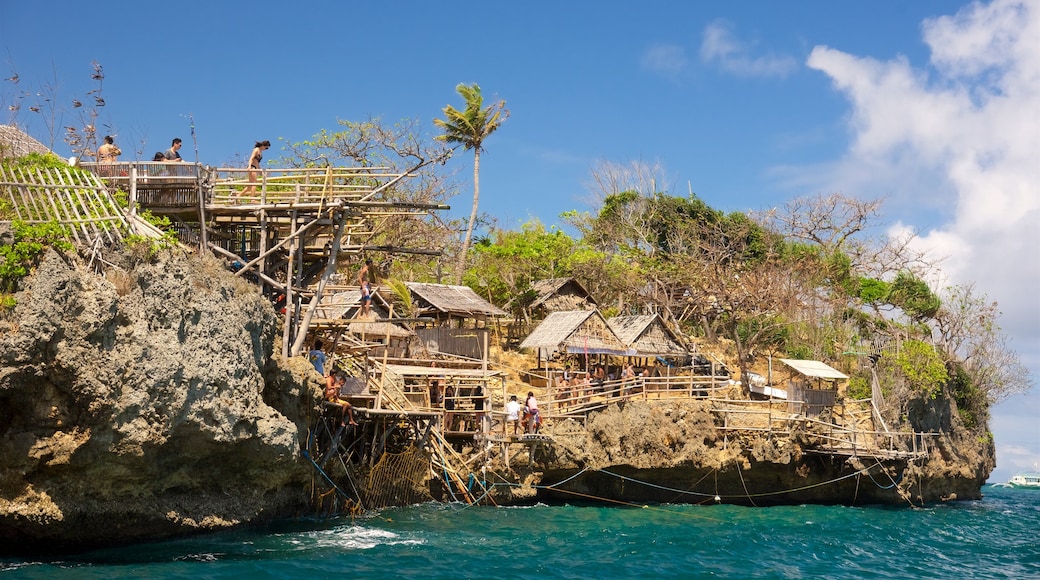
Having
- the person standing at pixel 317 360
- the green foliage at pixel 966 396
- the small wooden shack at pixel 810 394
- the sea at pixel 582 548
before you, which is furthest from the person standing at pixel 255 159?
the green foliage at pixel 966 396

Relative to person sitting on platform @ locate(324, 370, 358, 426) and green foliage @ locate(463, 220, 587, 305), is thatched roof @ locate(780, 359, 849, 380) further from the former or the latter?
person sitting on platform @ locate(324, 370, 358, 426)

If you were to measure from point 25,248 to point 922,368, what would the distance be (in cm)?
3161

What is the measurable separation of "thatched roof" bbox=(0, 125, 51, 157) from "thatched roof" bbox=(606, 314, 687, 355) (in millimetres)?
19360

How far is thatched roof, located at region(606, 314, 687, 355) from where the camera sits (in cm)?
3503

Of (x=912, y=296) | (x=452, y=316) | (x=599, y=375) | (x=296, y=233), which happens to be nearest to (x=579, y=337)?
(x=599, y=375)

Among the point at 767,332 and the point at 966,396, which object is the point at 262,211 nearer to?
the point at 767,332

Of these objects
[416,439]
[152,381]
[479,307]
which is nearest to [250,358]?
[152,381]

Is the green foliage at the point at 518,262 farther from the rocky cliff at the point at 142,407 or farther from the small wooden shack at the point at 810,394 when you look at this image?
the rocky cliff at the point at 142,407

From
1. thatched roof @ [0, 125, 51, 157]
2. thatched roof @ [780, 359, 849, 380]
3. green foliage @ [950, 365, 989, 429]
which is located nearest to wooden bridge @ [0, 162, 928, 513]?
thatched roof @ [0, 125, 51, 157]

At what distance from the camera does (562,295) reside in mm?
41000

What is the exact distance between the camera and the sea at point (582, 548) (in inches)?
640

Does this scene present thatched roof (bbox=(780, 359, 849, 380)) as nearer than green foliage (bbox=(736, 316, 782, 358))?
Yes

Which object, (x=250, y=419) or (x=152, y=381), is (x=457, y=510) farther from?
(x=152, y=381)

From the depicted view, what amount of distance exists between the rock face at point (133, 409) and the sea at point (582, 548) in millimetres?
662
